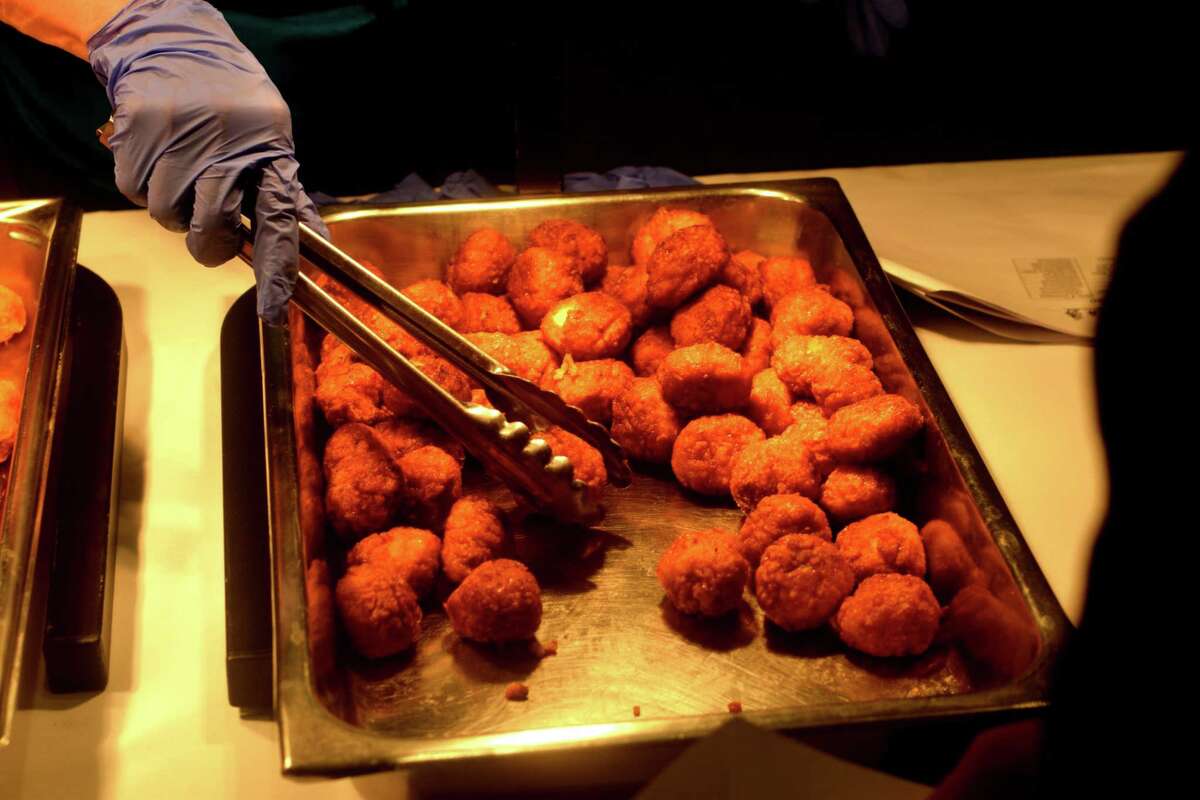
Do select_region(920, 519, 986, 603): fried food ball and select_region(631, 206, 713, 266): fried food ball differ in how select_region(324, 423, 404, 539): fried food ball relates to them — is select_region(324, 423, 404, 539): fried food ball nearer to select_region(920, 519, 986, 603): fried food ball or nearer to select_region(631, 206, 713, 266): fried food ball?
select_region(631, 206, 713, 266): fried food ball

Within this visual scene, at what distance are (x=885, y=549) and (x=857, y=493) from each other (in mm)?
134

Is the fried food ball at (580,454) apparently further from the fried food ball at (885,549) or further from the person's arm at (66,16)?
the person's arm at (66,16)

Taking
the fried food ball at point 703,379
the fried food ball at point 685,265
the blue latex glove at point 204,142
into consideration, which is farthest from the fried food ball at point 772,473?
the blue latex glove at point 204,142

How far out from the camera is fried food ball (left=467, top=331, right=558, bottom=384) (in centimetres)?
205

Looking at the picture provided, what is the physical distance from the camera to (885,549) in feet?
5.73

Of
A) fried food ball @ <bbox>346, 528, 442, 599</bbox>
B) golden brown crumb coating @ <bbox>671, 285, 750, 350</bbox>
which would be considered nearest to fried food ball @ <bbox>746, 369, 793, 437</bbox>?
golden brown crumb coating @ <bbox>671, 285, 750, 350</bbox>

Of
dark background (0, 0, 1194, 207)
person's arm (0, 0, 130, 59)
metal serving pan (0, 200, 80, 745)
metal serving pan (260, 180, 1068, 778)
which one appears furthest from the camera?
dark background (0, 0, 1194, 207)

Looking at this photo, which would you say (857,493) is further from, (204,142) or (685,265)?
(204,142)

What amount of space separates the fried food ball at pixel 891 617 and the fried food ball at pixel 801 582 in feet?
0.11

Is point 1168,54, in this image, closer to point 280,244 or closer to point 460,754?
point 280,244

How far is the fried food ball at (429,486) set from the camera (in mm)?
1831

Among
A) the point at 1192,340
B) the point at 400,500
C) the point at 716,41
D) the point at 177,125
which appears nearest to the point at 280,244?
the point at 177,125

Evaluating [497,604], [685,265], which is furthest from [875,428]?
[497,604]

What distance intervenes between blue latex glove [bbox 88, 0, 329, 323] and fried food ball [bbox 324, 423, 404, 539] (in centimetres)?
27
